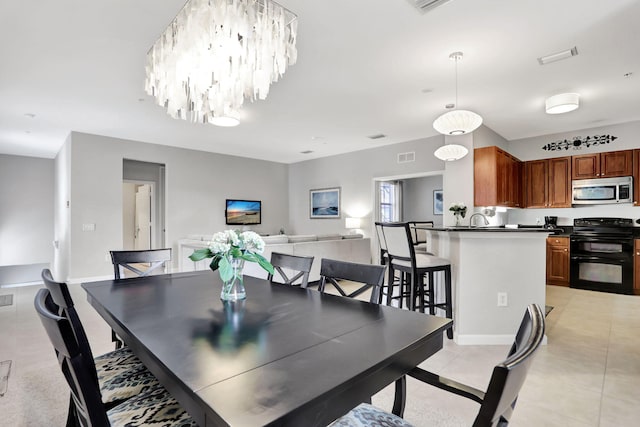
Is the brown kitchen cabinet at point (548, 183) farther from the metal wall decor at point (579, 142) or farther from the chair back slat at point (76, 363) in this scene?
the chair back slat at point (76, 363)

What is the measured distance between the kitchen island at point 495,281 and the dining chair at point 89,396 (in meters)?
2.67

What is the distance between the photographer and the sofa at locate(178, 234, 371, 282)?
192 inches

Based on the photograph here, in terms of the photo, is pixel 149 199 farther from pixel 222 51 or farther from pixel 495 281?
pixel 495 281

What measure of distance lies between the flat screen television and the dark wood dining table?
20.6ft

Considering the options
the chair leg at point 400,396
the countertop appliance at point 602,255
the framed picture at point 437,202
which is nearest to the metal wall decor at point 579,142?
the countertop appliance at point 602,255

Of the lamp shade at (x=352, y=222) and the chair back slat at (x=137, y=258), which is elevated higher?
the lamp shade at (x=352, y=222)

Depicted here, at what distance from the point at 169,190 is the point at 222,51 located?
5.83m

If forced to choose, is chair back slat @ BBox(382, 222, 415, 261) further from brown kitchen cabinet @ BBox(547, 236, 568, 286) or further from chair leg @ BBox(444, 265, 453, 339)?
brown kitchen cabinet @ BBox(547, 236, 568, 286)

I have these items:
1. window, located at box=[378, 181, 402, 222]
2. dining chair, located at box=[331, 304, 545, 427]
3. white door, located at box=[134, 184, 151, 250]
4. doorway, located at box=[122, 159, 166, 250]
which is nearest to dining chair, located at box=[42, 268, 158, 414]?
dining chair, located at box=[331, 304, 545, 427]

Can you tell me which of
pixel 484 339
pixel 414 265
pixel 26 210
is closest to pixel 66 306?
pixel 414 265

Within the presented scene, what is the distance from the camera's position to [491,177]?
519cm

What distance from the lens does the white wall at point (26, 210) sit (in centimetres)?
763

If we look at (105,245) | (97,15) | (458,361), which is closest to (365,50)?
(97,15)

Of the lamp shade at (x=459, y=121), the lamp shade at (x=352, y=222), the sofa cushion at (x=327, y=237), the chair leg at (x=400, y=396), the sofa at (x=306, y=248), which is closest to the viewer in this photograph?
the chair leg at (x=400, y=396)
